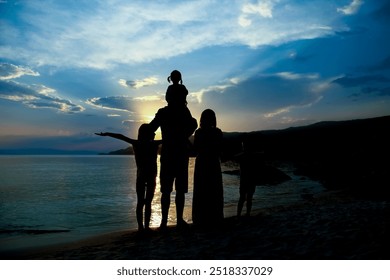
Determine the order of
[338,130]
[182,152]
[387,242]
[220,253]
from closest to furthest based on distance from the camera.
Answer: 1. [387,242]
2. [220,253]
3. [182,152]
4. [338,130]

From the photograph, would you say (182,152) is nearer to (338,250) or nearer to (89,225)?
(338,250)

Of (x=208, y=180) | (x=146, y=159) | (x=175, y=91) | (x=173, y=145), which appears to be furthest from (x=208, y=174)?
(x=175, y=91)

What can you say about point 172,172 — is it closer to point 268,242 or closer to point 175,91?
point 175,91

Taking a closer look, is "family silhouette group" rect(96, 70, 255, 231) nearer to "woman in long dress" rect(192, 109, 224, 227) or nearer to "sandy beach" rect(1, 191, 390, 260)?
"woman in long dress" rect(192, 109, 224, 227)

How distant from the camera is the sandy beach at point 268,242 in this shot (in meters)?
4.50

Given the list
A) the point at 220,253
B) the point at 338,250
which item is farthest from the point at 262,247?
the point at 338,250

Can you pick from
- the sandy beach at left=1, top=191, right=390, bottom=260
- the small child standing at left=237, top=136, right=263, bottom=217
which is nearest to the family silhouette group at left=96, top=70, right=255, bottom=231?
the sandy beach at left=1, top=191, right=390, bottom=260

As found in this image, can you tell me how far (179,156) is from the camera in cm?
682

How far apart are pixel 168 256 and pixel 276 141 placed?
102296 mm

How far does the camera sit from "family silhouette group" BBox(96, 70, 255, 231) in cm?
682

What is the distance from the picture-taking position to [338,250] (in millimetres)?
4430

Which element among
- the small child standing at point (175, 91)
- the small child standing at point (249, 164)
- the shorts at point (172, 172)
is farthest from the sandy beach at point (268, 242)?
the small child standing at point (175, 91)

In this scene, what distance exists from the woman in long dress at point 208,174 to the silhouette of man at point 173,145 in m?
0.36

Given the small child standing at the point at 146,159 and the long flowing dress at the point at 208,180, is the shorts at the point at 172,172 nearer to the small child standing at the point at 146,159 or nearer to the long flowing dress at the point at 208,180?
the small child standing at the point at 146,159
